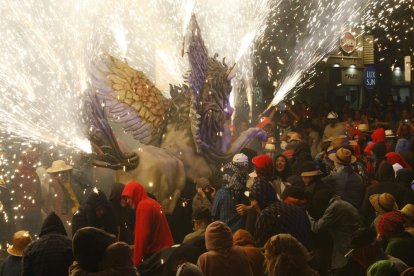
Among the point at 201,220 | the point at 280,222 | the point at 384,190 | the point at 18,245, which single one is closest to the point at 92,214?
the point at 18,245

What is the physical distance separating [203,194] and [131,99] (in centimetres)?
177

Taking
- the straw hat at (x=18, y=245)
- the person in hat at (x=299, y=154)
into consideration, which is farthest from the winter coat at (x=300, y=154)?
the straw hat at (x=18, y=245)

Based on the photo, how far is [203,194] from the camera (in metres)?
8.59

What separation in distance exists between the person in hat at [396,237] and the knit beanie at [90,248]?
7.63 ft

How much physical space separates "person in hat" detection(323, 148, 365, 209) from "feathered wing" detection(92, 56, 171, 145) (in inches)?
106

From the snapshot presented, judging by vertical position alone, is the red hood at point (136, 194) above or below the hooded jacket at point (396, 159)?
below

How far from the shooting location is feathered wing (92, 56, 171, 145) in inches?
372

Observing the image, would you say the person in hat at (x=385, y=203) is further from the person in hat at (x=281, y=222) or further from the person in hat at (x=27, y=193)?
the person in hat at (x=27, y=193)

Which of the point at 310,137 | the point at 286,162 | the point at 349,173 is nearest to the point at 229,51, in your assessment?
the point at 310,137

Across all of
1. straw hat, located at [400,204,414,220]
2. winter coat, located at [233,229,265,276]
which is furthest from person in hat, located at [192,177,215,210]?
winter coat, located at [233,229,265,276]

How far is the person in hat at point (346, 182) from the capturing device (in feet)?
26.3

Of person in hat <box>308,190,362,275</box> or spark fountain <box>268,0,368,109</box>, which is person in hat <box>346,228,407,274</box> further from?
spark fountain <box>268,0,368,109</box>

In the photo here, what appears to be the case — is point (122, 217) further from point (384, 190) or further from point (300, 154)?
point (300, 154)

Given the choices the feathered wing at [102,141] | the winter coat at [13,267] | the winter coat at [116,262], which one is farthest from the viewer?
the feathered wing at [102,141]
